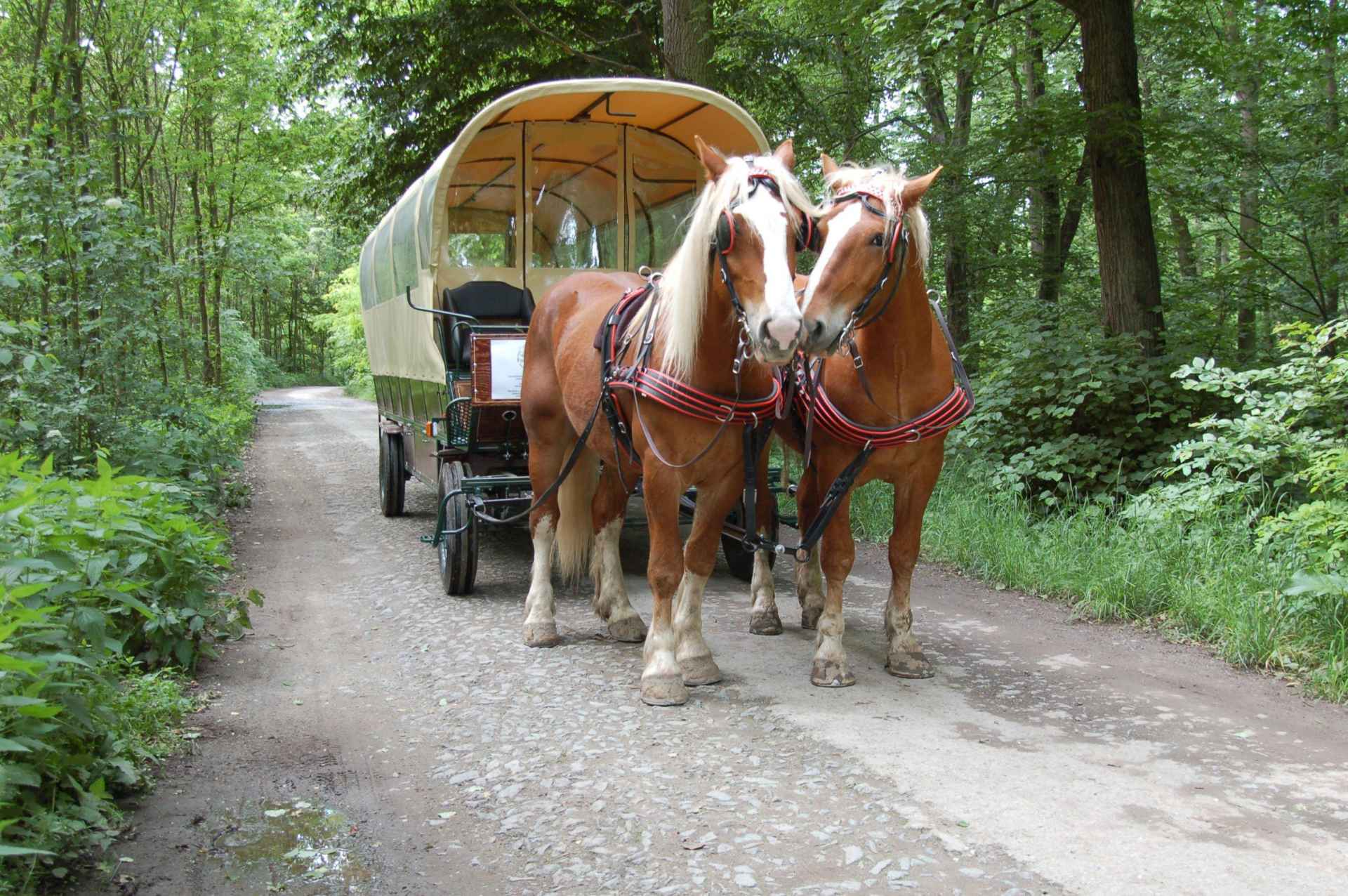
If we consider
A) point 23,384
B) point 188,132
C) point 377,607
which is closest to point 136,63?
point 188,132

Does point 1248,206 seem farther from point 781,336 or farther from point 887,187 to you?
point 781,336

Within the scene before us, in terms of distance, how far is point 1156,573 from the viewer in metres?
5.45

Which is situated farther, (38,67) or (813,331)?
(38,67)

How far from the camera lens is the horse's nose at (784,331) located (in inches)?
131

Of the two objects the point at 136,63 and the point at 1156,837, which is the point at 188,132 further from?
the point at 1156,837

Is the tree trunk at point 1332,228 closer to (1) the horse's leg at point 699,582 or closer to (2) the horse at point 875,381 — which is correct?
(2) the horse at point 875,381

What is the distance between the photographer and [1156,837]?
2.88 m

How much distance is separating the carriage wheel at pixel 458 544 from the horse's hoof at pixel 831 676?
239 centimetres

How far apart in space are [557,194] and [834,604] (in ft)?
13.6

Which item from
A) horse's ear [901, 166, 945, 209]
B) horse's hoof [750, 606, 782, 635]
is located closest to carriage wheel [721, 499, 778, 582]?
horse's hoof [750, 606, 782, 635]

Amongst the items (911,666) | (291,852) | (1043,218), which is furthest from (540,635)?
(1043,218)

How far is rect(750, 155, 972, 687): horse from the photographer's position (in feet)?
12.0

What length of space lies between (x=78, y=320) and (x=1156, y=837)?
765cm

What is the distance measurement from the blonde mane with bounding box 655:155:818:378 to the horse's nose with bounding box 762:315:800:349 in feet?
1.87
